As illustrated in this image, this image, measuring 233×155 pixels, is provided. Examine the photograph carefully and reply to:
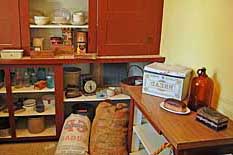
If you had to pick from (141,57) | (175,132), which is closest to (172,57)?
(141,57)

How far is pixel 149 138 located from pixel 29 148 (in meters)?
1.40

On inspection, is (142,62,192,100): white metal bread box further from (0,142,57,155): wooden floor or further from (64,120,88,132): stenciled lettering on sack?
(0,142,57,155): wooden floor

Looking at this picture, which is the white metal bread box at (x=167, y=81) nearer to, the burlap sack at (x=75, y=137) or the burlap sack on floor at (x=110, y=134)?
the burlap sack on floor at (x=110, y=134)

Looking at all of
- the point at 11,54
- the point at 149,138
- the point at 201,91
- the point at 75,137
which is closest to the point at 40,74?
the point at 11,54

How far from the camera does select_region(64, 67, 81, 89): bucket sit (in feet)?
10.0

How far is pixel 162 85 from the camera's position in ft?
6.53

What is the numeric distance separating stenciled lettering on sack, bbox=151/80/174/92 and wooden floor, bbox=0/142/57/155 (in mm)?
1347

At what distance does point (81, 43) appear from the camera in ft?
9.52

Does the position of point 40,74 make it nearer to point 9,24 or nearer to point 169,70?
point 9,24

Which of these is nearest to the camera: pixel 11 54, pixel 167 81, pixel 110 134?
pixel 167 81

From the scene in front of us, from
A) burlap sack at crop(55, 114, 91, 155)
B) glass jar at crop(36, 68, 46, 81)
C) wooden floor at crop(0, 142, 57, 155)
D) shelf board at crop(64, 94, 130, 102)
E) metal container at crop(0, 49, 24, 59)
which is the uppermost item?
metal container at crop(0, 49, 24, 59)

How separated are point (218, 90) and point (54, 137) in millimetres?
1799

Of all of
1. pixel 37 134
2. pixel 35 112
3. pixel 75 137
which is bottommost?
pixel 37 134

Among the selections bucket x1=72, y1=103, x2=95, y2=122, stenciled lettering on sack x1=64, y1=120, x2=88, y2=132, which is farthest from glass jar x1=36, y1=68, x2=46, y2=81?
stenciled lettering on sack x1=64, y1=120, x2=88, y2=132
